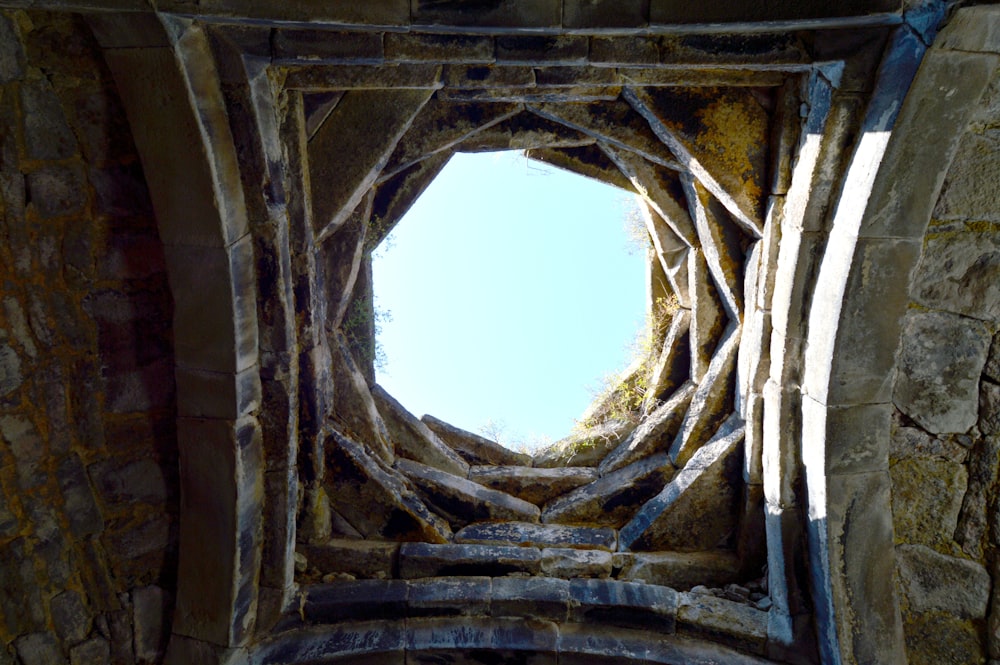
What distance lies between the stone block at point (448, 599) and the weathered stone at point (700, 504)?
79cm

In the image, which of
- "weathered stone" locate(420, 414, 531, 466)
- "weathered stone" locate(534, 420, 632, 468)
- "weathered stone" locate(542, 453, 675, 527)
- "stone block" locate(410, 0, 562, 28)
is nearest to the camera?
"stone block" locate(410, 0, 562, 28)

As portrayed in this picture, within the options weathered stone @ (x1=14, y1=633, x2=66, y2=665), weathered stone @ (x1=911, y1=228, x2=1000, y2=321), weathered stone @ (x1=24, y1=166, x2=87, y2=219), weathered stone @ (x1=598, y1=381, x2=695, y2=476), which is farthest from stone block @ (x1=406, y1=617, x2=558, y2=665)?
weathered stone @ (x1=24, y1=166, x2=87, y2=219)

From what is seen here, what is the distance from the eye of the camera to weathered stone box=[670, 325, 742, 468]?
343 centimetres

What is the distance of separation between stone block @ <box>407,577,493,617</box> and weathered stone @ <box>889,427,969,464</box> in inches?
78.6

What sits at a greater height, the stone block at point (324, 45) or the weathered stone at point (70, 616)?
the stone block at point (324, 45)

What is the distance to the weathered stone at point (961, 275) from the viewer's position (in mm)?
2648

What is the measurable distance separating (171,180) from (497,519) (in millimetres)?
2355

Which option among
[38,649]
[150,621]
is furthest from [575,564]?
[38,649]

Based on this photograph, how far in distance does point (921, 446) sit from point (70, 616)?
3744 millimetres

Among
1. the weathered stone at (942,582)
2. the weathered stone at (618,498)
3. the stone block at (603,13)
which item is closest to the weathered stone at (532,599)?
the weathered stone at (618,498)

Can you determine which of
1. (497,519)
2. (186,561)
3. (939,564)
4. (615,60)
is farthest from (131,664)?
(939,564)

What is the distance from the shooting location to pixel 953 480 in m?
2.88

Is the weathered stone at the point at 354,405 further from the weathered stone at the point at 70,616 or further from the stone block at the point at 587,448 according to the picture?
the weathered stone at the point at 70,616

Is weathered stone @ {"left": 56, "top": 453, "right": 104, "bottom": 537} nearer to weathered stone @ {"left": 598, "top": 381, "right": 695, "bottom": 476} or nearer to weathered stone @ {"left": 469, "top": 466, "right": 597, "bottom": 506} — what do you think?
weathered stone @ {"left": 469, "top": 466, "right": 597, "bottom": 506}
